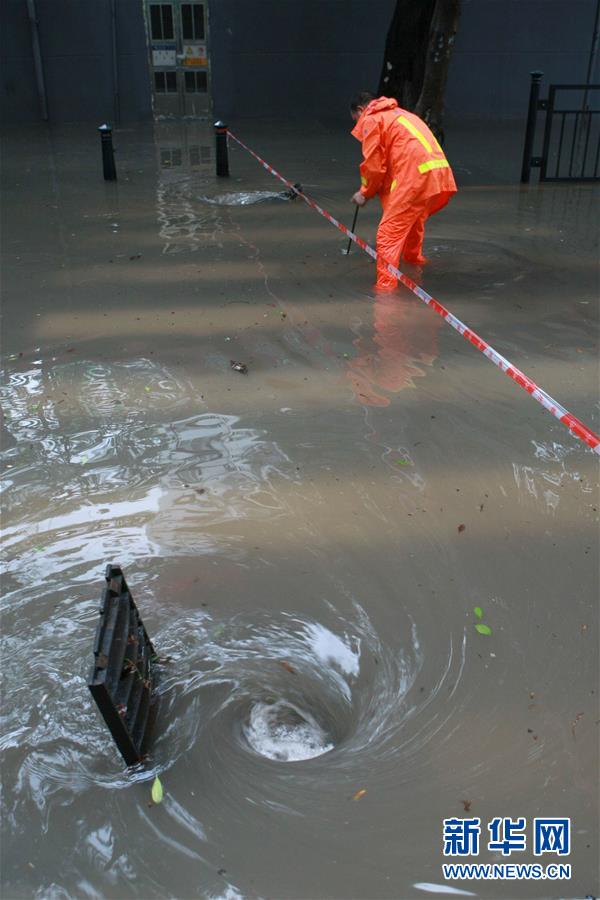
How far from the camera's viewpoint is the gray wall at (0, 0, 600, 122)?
56.0 feet

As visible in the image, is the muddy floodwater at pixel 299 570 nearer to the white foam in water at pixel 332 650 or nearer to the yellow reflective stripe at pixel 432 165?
the white foam in water at pixel 332 650

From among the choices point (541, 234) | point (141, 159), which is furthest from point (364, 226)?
point (141, 159)

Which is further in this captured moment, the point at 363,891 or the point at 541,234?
the point at 541,234

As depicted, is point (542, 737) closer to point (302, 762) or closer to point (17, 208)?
point (302, 762)

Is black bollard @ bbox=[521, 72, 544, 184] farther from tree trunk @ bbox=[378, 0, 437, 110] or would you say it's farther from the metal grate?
tree trunk @ bbox=[378, 0, 437, 110]

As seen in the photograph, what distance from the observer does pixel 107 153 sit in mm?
11359

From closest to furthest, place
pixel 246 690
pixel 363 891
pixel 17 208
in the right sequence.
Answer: pixel 363 891, pixel 246 690, pixel 17 208

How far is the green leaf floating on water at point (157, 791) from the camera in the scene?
283cm

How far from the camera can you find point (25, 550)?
407cm

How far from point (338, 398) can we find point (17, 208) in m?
6.58

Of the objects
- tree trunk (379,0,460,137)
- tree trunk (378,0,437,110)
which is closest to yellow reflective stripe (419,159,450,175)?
tree trunk (379,0,460,137)

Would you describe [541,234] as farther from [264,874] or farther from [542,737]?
[264,874]

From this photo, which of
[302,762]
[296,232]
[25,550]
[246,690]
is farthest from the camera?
[296,232]

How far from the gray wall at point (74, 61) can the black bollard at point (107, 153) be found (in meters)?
6.62
